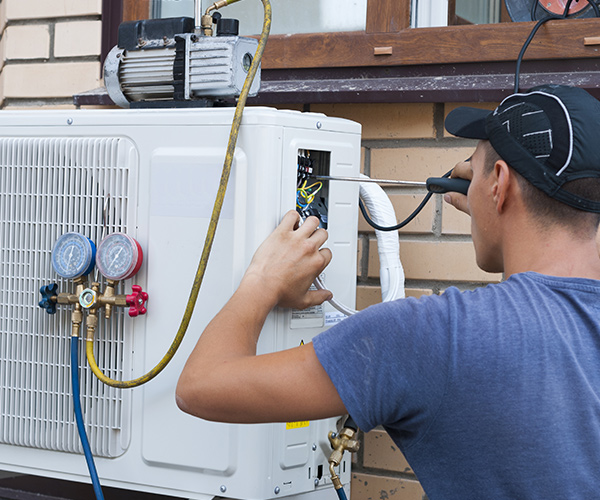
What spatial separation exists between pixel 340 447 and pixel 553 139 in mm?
629

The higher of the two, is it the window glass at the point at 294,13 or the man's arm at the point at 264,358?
the window glass at the point at 294,13

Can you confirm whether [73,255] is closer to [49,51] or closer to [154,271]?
[154,271]

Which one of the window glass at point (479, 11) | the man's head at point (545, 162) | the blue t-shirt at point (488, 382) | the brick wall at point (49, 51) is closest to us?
the blue t-shirt at point (488, 382)

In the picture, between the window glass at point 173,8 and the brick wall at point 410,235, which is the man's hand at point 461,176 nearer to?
the brick wall at point 410,235

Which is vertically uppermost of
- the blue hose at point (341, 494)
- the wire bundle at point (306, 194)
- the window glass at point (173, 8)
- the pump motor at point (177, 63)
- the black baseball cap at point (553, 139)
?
the window glass at point (173, 8)

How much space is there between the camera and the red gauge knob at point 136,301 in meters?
1.41

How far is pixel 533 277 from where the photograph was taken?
1131mm

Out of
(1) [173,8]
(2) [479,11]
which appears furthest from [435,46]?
(1) [173,8]

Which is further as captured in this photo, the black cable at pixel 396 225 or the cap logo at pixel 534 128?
the black cable at pixel 396 225

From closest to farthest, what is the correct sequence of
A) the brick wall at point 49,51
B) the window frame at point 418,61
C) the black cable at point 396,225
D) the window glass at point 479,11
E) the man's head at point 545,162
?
the man's head at point 545,162 < the black cable at point 396,225 < the window frame at point 418,61 < the window glass at point 479,11 < the brick wall at point 49,51

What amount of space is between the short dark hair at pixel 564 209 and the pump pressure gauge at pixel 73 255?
2.42 ft

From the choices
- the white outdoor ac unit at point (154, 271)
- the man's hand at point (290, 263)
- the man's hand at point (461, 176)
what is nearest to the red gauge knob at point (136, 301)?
the white outdoor ac unit at point (154, 271)

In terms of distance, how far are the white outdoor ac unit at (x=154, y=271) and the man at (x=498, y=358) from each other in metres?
0.21

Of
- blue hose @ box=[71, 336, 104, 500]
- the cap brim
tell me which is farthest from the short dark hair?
blue hose @ box=[71, 336, 104, 500]
